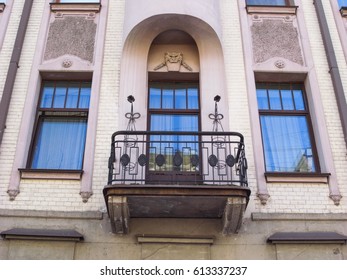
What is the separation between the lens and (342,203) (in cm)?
685

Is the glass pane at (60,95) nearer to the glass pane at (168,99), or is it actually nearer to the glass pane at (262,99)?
the glass pane at (168,99)

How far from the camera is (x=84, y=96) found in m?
8.10

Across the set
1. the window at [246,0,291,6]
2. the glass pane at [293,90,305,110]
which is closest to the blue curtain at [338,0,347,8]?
the window at [246,0,291,6]

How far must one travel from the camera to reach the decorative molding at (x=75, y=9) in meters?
8.70

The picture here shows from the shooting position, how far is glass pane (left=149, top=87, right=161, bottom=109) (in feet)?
26.3

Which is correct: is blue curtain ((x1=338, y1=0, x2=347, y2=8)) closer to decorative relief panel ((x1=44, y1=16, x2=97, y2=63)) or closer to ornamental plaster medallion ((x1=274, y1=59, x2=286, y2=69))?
ornamental plaster medallion ((x1=274, y1=59, x2=286, y2=69))

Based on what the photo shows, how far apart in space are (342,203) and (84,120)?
15.7ft

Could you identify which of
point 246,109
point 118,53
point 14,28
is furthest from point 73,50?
point 246,109

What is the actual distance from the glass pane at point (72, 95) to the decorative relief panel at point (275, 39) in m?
3.55

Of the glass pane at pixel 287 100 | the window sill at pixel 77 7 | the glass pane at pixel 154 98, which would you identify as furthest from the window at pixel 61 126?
the glass pane at pixel 287 100

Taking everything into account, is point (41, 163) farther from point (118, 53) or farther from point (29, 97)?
point (118, 53)

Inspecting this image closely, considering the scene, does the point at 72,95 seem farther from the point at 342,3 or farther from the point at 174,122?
the point at 342,3

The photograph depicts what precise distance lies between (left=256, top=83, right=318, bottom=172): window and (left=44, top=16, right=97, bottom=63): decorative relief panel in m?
3.48

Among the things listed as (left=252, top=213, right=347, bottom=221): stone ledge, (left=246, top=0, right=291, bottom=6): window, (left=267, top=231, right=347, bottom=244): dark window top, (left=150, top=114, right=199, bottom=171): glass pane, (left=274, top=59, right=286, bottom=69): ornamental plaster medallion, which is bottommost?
(left=267, top=231, right=347, bottom=244): dark window top
